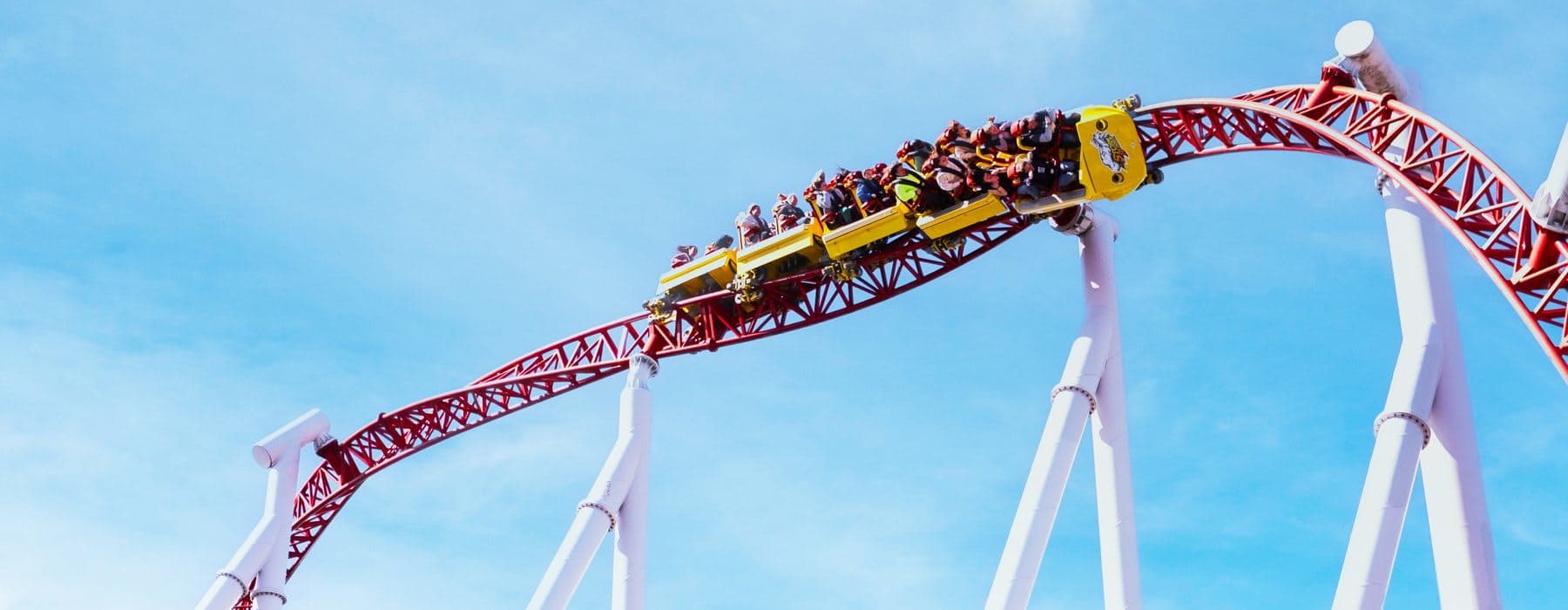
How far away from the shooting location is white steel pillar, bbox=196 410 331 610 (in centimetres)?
1808

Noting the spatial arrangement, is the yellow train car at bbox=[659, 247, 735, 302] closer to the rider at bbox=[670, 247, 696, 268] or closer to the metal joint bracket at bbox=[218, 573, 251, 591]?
the rider at bbox=[670, 247, 696, 268]

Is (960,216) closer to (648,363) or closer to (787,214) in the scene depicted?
(787,214)

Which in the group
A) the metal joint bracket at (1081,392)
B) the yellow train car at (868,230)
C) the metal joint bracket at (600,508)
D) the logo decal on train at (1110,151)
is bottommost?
the metal joint bracket at (1081,392)

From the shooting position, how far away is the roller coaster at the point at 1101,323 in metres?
10.5

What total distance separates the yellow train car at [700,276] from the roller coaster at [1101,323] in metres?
0.02

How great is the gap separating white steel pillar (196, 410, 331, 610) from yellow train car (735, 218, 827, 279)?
21.3ft

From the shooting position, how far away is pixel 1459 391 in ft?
37.1

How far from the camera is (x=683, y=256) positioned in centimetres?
1714

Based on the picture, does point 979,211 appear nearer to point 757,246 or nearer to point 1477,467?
point 757,246

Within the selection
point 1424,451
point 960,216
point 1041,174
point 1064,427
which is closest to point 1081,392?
point 1064,427

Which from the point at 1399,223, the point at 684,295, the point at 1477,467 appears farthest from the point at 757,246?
the point at 1477,467

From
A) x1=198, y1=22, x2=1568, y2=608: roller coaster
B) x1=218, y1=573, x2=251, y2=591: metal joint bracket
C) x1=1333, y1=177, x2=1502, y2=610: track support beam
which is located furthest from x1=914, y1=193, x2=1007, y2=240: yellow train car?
x1=218, y1=573, x2=251, y2=591: metal joint bracket

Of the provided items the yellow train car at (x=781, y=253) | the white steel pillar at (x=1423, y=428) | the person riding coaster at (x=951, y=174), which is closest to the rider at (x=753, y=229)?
the yellow train car at (x=781, y=253)

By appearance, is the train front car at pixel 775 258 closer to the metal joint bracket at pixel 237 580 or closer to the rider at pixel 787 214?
the rider at pixel 787 214
